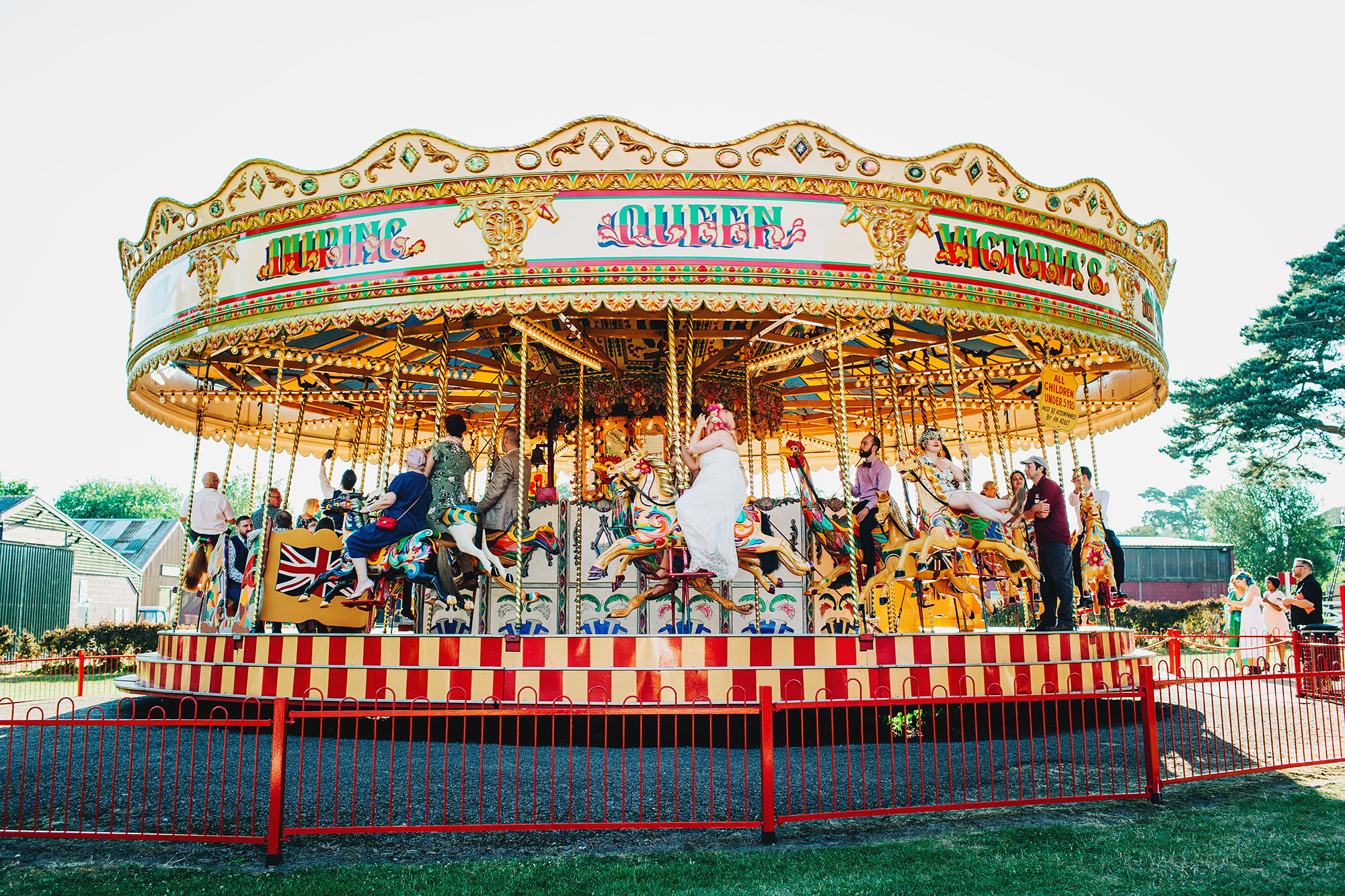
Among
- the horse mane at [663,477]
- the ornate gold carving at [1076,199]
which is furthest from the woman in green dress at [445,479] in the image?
the ornate gold carving at [1076,199]

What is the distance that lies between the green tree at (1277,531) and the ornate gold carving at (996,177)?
35190 millimetres

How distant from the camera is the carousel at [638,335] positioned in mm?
8133

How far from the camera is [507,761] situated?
23.5ft

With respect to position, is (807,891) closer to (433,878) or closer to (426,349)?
(433,878)

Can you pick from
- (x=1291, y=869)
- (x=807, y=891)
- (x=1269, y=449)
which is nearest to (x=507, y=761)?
(x=807, y=891)

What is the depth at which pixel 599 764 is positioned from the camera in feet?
23.3

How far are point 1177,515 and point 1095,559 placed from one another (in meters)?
102

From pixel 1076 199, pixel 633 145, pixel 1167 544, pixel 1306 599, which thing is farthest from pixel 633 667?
pixel 1167 544

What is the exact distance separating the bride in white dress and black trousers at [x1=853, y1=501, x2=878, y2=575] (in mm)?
1900

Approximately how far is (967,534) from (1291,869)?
431 centimetres

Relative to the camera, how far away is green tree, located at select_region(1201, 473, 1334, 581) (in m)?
38.9

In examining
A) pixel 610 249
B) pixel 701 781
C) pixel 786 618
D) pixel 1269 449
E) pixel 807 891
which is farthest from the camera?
pixel 1269 449

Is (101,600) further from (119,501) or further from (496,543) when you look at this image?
(119,501)

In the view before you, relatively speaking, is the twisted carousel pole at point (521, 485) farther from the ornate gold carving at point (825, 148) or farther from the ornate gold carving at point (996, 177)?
Answer: the ornate gold carving at point (996, 177)
